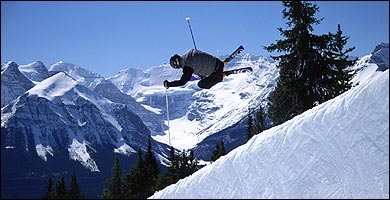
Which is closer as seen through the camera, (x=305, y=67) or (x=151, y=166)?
(x=305, y=67)

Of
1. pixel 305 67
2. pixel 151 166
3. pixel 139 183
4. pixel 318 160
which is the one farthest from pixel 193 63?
pixel 151 166

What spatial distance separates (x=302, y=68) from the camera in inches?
878

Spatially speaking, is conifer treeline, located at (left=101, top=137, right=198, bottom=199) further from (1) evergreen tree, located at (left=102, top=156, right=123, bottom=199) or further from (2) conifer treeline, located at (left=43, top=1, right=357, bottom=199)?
(2) conifer treeline, located at (left=43, top=1, right=357, bottom=199)

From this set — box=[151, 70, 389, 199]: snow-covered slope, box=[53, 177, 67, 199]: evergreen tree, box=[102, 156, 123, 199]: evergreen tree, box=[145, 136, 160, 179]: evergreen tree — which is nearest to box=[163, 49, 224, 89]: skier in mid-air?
box=[151, 70, 389, 199]: snow-covered slope

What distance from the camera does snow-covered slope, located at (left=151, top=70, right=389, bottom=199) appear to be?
6859 mm

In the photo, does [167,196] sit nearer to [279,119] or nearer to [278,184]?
[278,184]

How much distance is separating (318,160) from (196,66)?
4.39m

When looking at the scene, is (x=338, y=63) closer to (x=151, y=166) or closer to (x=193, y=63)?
(x=193, y=63)

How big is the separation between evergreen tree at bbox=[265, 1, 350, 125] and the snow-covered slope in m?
14.0

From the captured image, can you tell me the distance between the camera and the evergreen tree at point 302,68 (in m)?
21.7

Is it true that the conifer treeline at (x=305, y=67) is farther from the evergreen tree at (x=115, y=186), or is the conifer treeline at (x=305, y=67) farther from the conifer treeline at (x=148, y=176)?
the evergreen tree at (x=115, y=186)

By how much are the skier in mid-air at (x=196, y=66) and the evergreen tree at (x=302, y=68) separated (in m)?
11.5

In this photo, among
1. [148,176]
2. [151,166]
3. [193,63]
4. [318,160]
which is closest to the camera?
[318,160]

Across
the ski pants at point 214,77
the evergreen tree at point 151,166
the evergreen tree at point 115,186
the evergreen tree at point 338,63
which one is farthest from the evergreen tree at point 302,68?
the evergreen tree at point 115,186
